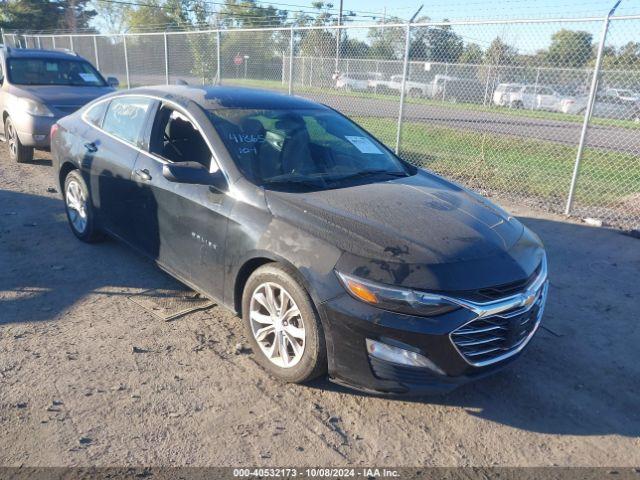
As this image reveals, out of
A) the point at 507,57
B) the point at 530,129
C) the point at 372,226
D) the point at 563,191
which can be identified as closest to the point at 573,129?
the point at 530,129

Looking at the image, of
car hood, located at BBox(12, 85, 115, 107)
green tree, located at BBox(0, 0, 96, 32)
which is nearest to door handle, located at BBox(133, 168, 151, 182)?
car hood, located at BBox(12, 85, 115, 107)

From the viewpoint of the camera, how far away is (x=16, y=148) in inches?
336

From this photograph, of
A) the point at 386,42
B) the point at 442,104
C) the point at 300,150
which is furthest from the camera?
the point at 442,104

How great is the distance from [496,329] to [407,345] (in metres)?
0.55

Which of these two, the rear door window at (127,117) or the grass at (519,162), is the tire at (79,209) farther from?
the grass at (519,162)

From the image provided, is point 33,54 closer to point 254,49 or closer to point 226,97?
point 254,49

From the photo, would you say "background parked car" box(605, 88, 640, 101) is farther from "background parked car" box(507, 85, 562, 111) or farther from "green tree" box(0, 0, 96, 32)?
"green tree" box(0, 0, 96, 32)

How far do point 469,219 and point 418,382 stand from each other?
114 centimetres

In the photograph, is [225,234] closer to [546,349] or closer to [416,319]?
[416,319]

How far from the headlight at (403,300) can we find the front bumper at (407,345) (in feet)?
0.10

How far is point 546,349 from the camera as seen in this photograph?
3.72 m

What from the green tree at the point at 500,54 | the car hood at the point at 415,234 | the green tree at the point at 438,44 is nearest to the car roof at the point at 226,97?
the car hood at the point at 415,234

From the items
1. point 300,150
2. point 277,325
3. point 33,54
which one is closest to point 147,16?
point 33,54

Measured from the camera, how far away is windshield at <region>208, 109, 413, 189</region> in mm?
3596
